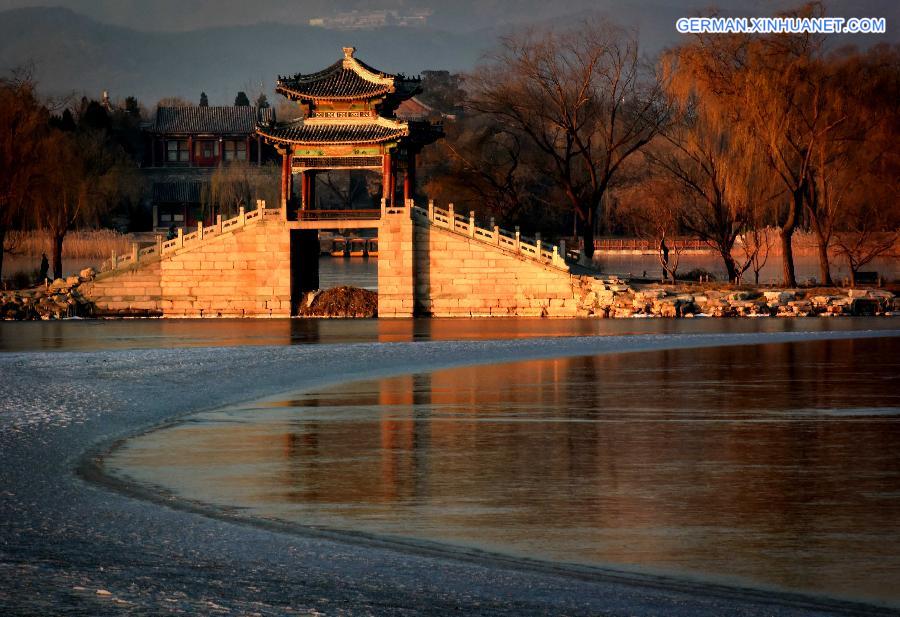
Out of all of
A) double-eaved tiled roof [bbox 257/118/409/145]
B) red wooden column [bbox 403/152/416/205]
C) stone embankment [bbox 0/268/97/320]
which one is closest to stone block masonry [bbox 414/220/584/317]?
red wooden column [bbox 403/152/416/205]

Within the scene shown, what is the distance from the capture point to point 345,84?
5391 centimetres

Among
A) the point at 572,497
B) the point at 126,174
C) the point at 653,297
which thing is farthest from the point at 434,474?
the point at 126,174

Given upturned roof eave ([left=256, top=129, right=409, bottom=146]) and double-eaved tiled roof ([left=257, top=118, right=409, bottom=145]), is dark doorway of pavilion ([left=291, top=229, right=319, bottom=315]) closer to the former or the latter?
upturned roof eave ([left=256, top=129, right=409, bottom=146])

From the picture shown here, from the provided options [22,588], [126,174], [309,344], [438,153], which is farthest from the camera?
[126,174]

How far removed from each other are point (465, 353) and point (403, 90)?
24288mm

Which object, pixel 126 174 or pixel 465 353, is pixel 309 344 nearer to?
pixel 465 353

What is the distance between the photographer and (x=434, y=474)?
591 inches

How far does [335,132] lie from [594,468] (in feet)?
130

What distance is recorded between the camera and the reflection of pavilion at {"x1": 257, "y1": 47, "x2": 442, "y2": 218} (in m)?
52.9

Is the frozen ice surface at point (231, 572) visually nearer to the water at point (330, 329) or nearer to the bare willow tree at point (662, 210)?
the water at point (330, 329)

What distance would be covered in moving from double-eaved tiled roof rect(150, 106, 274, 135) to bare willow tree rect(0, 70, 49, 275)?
39383 mm

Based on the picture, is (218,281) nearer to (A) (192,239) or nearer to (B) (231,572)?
(A) (192,239)

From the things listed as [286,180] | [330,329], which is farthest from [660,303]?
[286,180]

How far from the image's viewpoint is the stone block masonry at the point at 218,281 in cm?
5181
